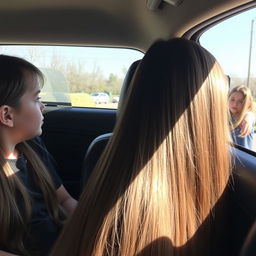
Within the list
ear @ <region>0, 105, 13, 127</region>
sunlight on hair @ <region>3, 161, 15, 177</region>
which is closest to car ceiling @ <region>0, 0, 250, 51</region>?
ear @ <region>0, 105, 13, 127</region>

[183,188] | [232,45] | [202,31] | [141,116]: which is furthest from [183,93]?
[202,31]

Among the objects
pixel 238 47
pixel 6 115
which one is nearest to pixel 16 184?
pixel 6 115

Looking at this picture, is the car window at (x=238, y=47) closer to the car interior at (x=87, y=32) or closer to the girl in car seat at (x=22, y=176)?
the car interior at (x=87, y=32)

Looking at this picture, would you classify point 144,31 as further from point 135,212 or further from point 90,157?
point 135,212

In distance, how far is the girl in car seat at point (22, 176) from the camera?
1.26 meters

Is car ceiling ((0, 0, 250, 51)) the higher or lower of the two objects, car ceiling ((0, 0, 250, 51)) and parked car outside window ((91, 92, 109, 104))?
the higher

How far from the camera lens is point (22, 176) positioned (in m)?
1.38

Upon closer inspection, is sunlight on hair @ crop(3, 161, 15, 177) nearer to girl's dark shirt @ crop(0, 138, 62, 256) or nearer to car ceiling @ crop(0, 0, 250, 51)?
girl's dark shirt @ crop(0, 138, 62, 256)

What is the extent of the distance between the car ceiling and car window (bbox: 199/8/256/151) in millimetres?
274

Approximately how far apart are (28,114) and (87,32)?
1.27 metres

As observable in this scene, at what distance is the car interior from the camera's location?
6.13 ft

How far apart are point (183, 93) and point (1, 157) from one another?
0.73 metres

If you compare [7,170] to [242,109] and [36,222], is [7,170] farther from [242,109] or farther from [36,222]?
[242,109]

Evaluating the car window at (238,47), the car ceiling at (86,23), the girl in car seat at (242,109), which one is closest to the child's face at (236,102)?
the girl in car seat at (242,109)
